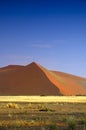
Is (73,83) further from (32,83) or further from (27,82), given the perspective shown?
(27,82)

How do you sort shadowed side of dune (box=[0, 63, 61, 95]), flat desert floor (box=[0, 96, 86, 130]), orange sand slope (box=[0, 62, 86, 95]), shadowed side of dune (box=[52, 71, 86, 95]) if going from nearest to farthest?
flat desert floor (box=[0, 96, 86, 130])
shadowed side of dune (box=[0, 63, 61, 95])
orange sand slope (box=[0, 62, 86, 95])
shadowed side of dune (box=[52, 71, 86, 95])

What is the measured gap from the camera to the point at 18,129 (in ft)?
66.7

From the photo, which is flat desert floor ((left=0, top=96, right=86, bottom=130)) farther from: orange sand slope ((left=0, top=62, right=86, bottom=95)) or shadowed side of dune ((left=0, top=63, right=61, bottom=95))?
orange sand slope ((left=0, top=62, right=86, bottom=95))

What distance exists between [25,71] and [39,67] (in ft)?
14.4

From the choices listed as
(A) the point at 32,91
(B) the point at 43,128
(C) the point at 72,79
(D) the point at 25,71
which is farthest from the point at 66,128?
(C) the point at 72,79

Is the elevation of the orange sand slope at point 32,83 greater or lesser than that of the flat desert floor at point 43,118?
greater

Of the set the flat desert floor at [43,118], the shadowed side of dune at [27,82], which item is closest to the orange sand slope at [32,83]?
the shadowed side of dune at [27,82]

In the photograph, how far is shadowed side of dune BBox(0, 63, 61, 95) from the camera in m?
129

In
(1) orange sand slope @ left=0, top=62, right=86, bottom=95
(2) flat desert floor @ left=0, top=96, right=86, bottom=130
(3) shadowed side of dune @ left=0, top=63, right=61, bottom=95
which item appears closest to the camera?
(2) flat desert floor @ left=0, top=96, right=86, bottom=130

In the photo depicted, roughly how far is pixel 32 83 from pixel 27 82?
5.90 feet

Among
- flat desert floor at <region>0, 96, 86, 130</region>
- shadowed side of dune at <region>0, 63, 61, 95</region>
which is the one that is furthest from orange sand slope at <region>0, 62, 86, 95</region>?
flat desert floor at <region>0, 96, 86, 130</region>

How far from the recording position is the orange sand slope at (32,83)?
12938 centimetres

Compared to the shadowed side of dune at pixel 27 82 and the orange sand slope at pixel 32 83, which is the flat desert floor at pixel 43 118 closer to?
the shadowed side of dune at pixel 27 82

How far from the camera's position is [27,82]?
135 m
